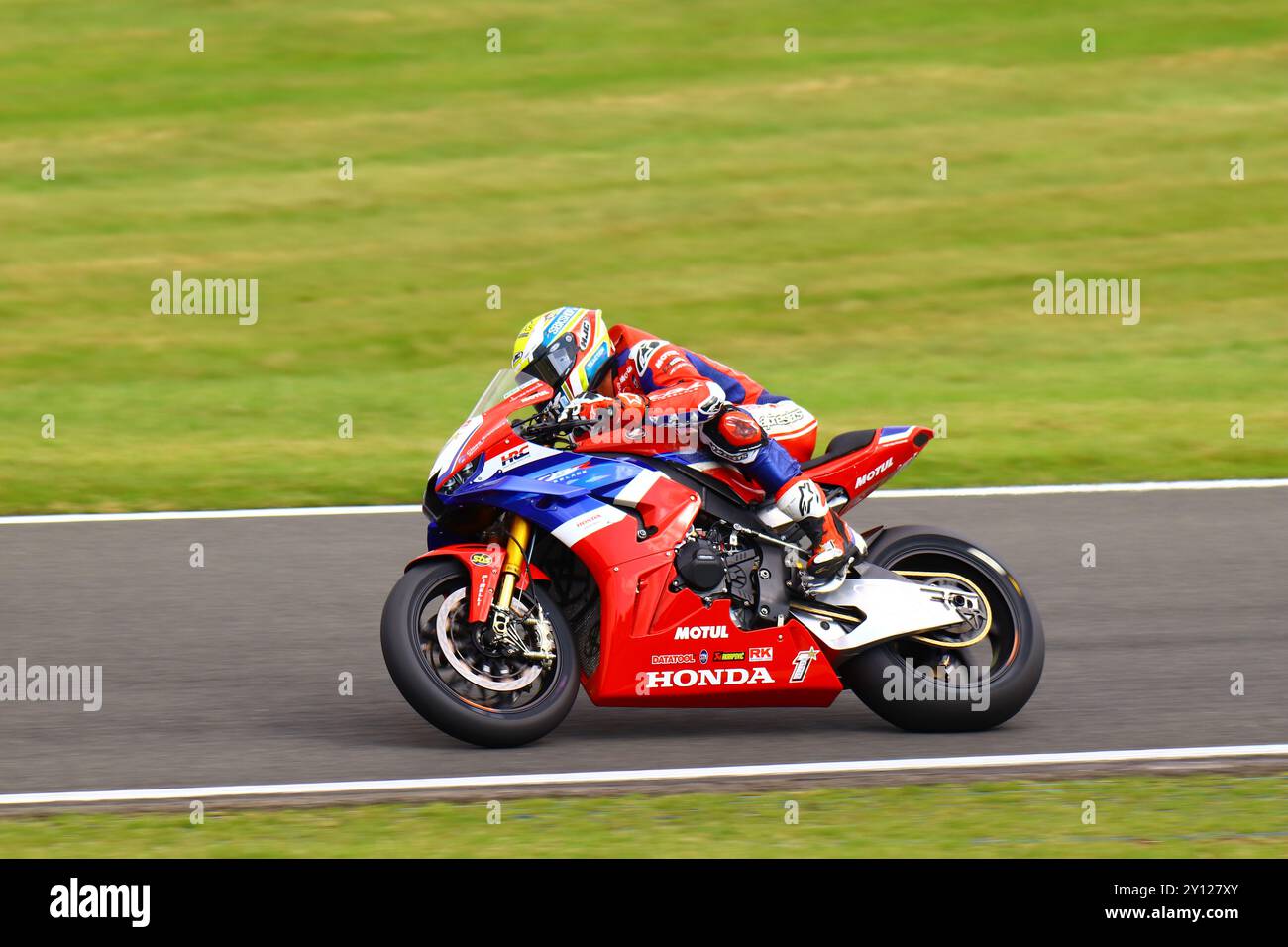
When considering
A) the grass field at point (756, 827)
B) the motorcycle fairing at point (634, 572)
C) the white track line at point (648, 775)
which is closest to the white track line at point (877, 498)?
the motorcycle fairing at point (634, 572)

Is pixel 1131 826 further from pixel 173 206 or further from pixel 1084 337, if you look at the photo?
pixel 173 206

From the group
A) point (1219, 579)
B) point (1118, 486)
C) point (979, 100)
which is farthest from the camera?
point (979, 100)

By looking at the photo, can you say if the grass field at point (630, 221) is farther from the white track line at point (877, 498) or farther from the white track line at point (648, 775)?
the white track line at point (648, 775)

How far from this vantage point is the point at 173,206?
1834 cm

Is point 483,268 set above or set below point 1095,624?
above

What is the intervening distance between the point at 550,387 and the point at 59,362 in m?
9.03

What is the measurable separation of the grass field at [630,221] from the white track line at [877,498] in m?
0.23

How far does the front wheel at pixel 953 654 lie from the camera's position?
745 cm

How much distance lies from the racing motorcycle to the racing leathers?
0.30 feet

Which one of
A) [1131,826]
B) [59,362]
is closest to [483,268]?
[59,362]
